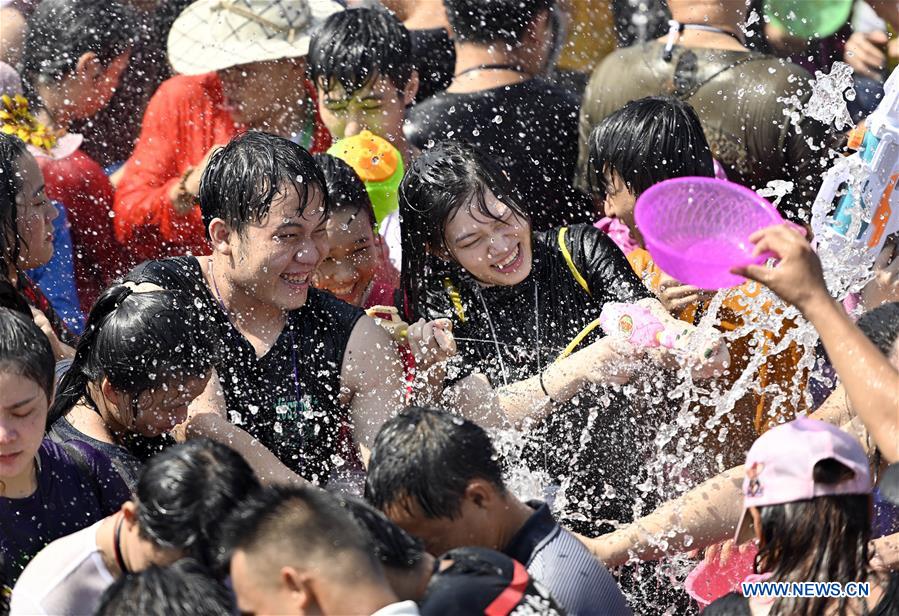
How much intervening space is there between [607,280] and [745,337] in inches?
17.0

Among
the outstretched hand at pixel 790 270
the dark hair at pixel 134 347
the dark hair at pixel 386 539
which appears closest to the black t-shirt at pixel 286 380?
the dark hair at pixel 134 347

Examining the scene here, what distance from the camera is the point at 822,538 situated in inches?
106

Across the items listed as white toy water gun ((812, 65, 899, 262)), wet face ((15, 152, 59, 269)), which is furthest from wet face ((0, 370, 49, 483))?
white toy water gun ((812, 65, 899, 262))

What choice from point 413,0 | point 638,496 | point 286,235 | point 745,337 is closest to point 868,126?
point 745,337

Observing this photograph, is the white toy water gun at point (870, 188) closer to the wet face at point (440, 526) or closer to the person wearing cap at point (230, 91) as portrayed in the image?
the wet face at point (440, 526)

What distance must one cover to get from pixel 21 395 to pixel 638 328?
1.64 metres

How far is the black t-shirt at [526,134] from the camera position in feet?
16.4

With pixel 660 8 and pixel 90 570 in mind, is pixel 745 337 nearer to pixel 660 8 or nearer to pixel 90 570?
pixel 90 570

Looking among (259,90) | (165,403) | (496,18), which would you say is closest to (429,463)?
(165,403)

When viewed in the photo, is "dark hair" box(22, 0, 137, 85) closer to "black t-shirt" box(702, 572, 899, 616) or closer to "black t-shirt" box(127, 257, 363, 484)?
"black t-shirt" box(127, 257, 363, 484)

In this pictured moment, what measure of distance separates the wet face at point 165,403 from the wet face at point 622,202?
145 centimetres

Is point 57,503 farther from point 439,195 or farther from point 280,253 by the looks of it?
point 439,195

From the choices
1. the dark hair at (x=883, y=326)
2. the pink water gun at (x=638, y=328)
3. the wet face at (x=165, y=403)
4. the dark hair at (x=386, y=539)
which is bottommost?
the wet face at (x=165, y=403)

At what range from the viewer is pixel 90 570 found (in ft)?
8.78
